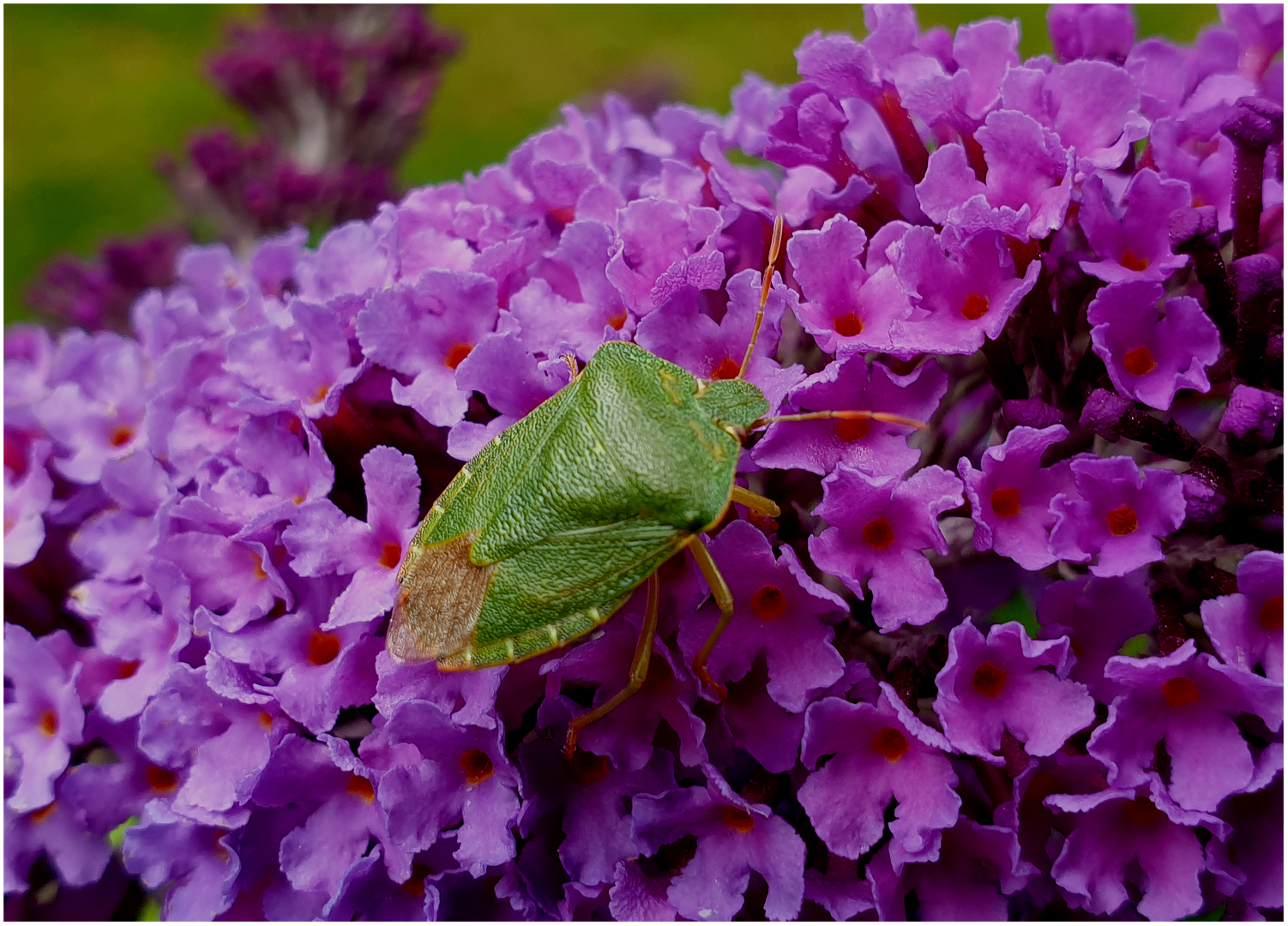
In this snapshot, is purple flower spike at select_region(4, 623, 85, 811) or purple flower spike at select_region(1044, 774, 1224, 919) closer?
purple flower spike at select_region(1044, 774, 1224, 919)

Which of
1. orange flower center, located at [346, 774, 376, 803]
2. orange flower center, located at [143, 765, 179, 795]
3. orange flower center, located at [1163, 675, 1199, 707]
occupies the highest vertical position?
orange flower center, located at [1163, 675, 1199, 707]

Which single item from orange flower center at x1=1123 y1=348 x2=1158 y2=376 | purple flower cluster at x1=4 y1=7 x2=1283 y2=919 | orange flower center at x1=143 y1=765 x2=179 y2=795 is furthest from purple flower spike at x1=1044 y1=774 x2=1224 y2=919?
orange flower center at x1=143 y1=765 x2=179 y2=795

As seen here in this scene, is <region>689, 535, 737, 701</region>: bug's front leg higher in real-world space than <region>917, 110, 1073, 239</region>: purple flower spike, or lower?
lower

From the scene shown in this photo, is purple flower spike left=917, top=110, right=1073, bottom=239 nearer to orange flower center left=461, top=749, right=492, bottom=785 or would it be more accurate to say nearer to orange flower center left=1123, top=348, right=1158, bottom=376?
orange flower center left=1123, top=348, right=1158, bottom=376

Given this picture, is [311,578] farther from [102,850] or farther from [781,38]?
[781,38]

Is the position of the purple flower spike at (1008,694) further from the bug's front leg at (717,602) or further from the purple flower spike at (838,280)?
the purple flower spike at (838,280)

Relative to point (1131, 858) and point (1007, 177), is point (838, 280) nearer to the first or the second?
point (1007, 177)

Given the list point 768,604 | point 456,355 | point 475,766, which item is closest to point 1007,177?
point 768,604
